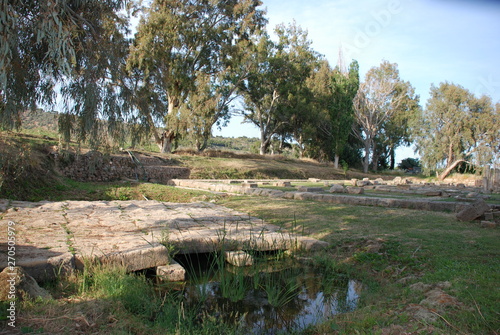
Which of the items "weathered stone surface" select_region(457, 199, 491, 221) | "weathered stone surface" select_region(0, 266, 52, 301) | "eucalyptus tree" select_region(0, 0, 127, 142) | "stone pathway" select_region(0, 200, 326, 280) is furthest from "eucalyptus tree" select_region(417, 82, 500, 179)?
"weathered stone surface" select_region(0, 266, 52, 301)

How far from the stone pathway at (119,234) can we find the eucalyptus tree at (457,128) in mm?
31240

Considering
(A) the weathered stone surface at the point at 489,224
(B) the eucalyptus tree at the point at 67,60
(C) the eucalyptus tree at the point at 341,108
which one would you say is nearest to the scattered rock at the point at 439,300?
(A) the weathered stone surface at the point at 489,224

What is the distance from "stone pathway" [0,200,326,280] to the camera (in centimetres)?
385

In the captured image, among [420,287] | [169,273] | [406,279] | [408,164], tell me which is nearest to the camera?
[420,287]

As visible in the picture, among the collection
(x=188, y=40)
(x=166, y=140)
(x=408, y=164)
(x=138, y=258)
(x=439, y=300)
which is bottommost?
(x=138, y=258)

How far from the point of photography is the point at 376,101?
40.6m

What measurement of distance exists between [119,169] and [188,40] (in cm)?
1236

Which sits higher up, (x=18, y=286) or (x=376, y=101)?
(x=376, y=101)

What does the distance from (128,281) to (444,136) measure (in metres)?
35.7

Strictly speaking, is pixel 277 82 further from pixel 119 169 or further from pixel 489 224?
pixel 489 224

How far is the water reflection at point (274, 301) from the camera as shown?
3.36 metres

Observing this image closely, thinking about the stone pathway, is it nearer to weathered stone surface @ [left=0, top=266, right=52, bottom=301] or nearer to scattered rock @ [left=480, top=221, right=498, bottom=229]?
weathered stone surface @ [left=0, top=266, right=52, bottom=301]

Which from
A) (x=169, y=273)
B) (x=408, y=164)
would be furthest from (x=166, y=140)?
(x=408, y=164)

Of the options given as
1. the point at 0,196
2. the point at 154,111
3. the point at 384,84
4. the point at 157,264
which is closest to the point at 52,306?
the point at 157,264
